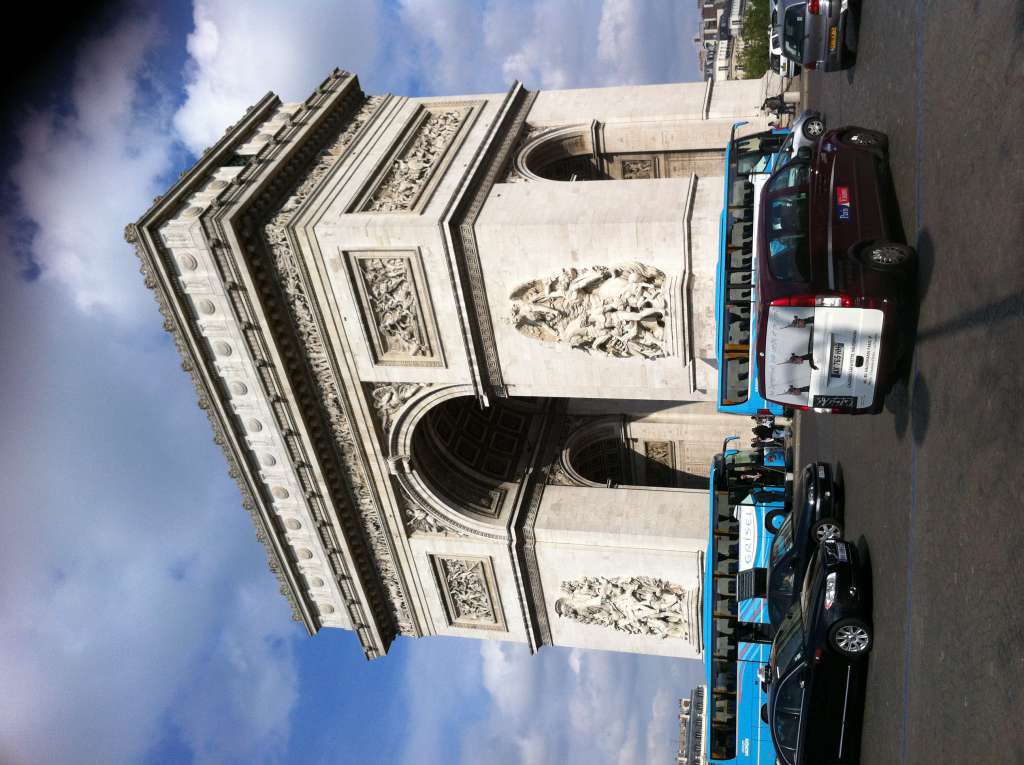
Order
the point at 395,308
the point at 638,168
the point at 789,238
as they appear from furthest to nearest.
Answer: the point at 638,168, the point at 395,308, the point at 789,238

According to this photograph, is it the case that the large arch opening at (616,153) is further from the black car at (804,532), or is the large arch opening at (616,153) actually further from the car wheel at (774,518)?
the black car at (804,532)

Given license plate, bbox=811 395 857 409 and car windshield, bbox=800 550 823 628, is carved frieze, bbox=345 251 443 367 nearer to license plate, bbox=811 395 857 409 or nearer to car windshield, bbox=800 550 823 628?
license plate, bbox=811 395 857 409

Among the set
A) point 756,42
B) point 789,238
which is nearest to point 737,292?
point 789,238

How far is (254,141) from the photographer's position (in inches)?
659

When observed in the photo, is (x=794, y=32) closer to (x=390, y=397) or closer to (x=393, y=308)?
(x=393, y=308)

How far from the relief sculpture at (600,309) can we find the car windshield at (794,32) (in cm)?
502

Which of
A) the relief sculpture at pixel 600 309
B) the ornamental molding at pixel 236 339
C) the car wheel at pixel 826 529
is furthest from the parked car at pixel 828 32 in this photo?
the ornamental molding at pixel 236 339

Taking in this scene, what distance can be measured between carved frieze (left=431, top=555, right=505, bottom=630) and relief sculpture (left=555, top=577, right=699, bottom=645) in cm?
168

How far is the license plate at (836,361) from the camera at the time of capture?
9.15 metres

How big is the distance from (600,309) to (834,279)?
555 cm

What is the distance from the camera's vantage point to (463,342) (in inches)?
600

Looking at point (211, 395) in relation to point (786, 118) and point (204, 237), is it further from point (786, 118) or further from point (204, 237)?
point (786, 118)

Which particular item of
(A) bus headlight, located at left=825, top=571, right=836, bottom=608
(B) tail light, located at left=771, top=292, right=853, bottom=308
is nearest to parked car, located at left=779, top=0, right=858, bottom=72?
(B) tail light, located at left=771, top=292, right=853, bottom=308

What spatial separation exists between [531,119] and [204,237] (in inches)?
317
